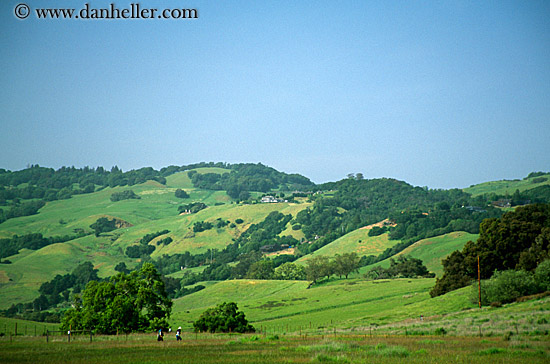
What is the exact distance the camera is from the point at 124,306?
62844 millimetres

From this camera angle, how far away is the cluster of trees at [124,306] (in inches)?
2443

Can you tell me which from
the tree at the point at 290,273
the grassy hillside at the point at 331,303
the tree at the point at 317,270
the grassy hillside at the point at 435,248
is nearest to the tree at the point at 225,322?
the grassy hillside at the point at 331,303

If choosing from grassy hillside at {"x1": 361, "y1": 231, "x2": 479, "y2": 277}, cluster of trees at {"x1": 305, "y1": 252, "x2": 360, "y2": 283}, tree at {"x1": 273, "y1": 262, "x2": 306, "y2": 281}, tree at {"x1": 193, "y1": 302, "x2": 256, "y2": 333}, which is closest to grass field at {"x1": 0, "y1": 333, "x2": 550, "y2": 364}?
tree at {"x1": 193, "y1": 302, "x2": 256, "y2": 333}

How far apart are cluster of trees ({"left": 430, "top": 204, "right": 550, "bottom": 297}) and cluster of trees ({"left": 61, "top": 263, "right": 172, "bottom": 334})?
51.4 m

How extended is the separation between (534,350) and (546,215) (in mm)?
72173

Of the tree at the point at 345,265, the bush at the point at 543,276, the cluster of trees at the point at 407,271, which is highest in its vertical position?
the tree at the point at 345,265

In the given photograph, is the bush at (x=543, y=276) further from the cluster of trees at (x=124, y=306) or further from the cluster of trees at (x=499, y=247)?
the cluster of trees at (x=124, y=306)

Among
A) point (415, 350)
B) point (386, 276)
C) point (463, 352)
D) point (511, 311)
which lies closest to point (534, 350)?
point (463, 352)

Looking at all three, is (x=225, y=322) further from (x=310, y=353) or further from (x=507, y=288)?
(x=507, y=288)

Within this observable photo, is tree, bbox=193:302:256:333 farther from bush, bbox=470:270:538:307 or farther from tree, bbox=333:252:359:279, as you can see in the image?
tree, bbox=333:252:359:279

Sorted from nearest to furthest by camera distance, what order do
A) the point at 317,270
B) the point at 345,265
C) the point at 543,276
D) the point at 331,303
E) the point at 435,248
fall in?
the point at 543,276 → the point at 331,303 → the point at 317,270 → the point at 345,265 → the point at 435,248

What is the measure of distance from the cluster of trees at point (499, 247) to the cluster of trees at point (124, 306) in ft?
169

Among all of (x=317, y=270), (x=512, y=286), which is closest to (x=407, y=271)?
(x=317, y=270)

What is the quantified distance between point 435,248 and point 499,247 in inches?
3583
